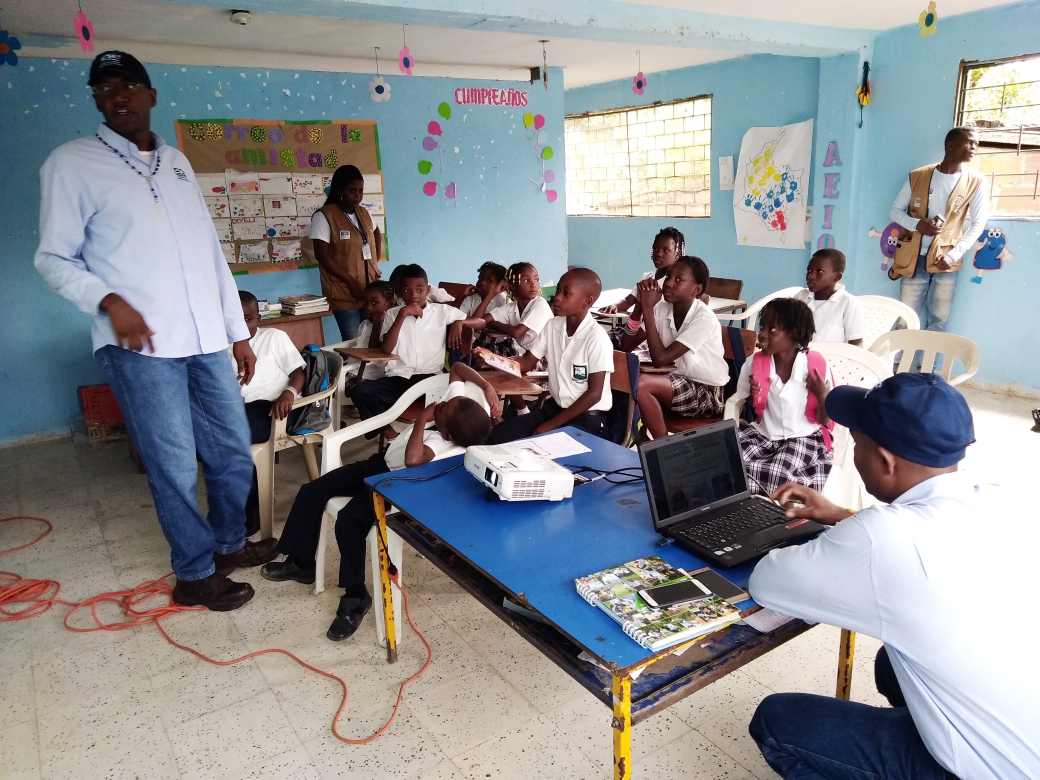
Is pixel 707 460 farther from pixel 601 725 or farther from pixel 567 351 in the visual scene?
pixel 567 351

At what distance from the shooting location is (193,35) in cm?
502

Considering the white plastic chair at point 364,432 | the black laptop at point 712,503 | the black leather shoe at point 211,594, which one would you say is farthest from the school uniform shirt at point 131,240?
the black laptop at point 712,503

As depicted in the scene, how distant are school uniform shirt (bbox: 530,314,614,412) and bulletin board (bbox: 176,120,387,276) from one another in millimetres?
3334

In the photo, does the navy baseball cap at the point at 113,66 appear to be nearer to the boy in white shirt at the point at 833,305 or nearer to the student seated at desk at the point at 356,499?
the student seated at desk at the point at 356,499

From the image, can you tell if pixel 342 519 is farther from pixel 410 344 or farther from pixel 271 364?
pixel 410 344

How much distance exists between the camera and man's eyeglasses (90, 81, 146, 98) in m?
2.22

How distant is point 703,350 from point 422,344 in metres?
1.45

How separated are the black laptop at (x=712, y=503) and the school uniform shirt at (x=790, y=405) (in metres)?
0.87

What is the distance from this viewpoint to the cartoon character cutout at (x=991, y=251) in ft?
16.0

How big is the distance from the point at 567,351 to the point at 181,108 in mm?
A: 3801

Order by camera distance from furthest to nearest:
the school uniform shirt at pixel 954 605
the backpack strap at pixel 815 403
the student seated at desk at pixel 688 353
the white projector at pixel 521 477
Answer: the student seated at desk at pixel 688 353
the backpack strap at pixel 815 403
the white projector at pixel 521 477
the school uniform shirt at pixel 954 605

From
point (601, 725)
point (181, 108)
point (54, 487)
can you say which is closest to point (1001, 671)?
point (601, 725)

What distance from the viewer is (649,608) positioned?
4.33 ft

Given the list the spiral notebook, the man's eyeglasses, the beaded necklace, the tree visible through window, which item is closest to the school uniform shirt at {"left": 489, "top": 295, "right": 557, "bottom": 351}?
the beaded necklace
